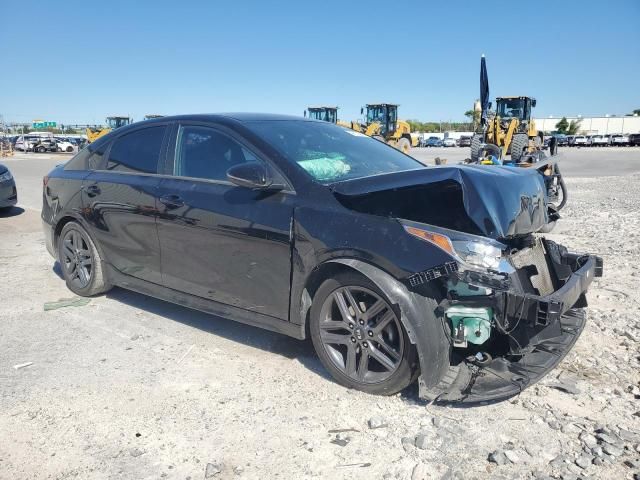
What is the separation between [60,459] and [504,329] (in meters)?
2.39

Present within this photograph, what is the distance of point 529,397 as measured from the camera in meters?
3.15

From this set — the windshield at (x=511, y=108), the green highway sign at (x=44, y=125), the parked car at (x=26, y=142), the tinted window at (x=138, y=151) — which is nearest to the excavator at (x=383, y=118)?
the windshield at (x=511, y=108)

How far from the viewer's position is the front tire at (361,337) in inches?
118

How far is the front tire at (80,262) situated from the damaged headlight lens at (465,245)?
321 cm

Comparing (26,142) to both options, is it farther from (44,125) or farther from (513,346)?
(513,346)

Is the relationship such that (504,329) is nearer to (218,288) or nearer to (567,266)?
(567,266)

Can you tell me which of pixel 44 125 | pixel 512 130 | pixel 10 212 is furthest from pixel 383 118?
pixel 44 125

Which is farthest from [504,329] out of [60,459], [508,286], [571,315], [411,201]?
[60,459]

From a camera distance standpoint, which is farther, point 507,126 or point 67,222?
point 507,126

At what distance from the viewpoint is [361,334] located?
10.3 ft

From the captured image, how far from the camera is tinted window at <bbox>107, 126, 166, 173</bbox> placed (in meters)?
4.32

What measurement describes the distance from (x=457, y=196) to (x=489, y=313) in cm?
66

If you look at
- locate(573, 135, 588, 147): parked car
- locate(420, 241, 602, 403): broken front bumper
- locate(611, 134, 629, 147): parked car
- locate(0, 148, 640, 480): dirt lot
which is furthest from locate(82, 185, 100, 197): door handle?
locate(573, 135, 588, 147): parked car

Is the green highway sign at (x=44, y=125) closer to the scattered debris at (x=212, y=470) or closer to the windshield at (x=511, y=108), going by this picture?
the windshield at (x=511, y=108)
